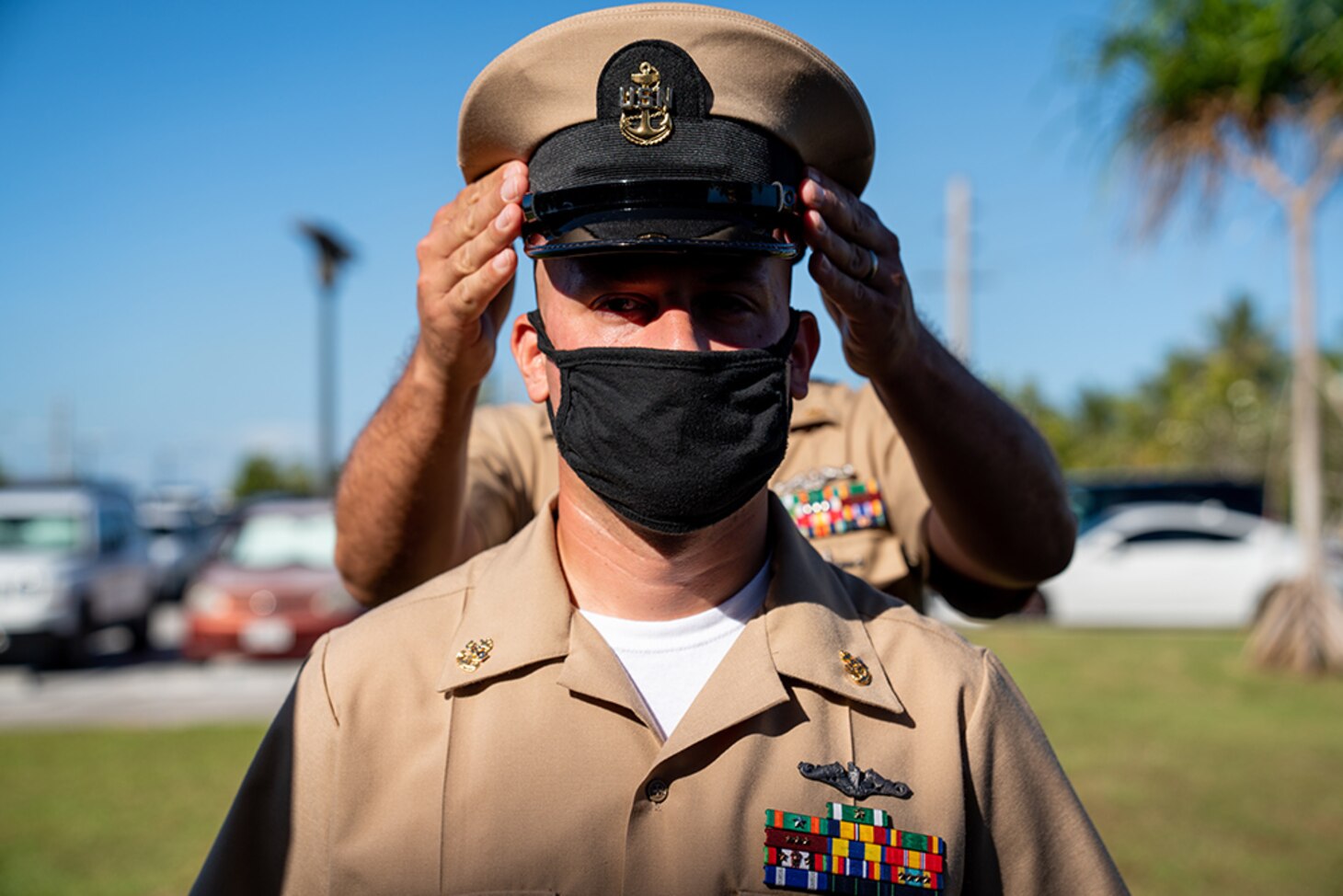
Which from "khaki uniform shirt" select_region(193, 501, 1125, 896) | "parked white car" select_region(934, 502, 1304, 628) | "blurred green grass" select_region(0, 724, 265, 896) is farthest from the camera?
"parked white car" select_region(934, 502, 1304, 628)

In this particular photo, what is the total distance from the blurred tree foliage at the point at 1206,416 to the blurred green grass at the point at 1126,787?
1622cm

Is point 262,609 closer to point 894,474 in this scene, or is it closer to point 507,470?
point 507,470

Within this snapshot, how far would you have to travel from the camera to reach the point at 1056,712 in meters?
9.49

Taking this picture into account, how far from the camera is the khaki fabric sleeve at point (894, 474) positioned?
8.94 feet

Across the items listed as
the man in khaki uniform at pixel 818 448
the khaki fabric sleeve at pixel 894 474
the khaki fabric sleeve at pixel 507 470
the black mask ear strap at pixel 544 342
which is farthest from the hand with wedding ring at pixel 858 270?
the khaki fabric sleeve at pixel 507 470

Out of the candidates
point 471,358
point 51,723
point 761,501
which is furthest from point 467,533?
point 51,723

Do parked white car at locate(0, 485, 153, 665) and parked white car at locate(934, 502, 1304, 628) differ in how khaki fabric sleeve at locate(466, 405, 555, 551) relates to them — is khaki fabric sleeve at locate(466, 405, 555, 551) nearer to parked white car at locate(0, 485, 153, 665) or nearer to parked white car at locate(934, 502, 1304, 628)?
parked white car at locate(0, 485, 153, 665)

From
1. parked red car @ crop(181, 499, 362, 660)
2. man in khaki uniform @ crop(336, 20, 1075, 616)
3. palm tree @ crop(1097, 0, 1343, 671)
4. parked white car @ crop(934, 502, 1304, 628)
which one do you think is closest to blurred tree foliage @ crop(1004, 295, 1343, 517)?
parked white car @ crop(934, 502, 1304, 628)

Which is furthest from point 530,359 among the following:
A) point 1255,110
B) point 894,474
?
point 1255,110

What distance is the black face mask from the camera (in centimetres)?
182

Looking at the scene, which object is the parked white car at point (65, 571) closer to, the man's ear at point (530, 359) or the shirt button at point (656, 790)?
the man's ear at point (530, 359)

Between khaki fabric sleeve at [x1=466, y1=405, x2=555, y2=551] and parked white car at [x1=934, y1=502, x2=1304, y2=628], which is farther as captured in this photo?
parked white car at [x1=934, y1=502, x2=1304, y2=628]

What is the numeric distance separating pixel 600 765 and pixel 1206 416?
42.7 m

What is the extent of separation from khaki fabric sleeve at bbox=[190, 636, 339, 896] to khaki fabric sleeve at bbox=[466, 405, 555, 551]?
81 centimetres
